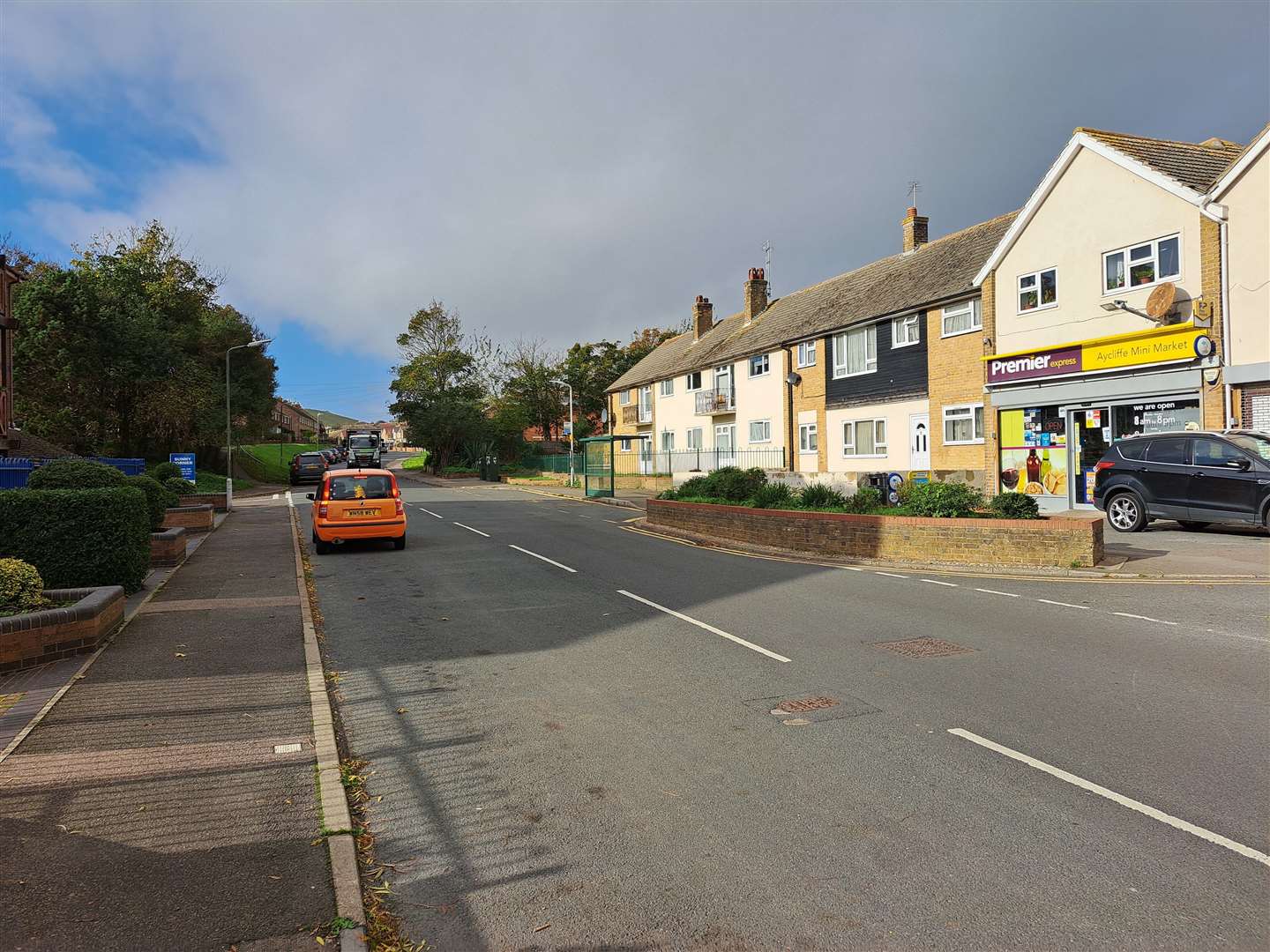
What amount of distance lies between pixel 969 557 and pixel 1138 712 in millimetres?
7740

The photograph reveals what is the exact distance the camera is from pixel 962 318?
24688 millimetres

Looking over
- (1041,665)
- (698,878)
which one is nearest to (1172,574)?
(1041,665)

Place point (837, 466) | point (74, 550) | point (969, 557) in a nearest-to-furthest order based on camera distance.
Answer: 1. point (74, 550)
2. point (969, 557)
3. point (837, 466)

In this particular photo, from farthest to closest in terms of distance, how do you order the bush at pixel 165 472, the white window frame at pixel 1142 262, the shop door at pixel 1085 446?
the bush at pixel 165 472 < the shop door at pixel 1085 446 < the white window frame at pixel 1142 262

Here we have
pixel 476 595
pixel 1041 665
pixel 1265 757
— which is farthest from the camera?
pixel 476 595

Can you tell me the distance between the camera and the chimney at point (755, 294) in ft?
137

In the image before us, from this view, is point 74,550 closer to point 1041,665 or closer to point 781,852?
point 781,852

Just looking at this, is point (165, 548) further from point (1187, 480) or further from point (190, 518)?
point (1187, 480)

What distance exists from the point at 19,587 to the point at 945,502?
42.1ft

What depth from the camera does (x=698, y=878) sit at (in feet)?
→ 12.0

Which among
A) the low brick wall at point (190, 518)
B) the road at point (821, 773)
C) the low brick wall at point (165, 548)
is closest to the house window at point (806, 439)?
the low brick wall at point (190, 518)

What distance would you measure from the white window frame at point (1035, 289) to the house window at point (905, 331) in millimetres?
4267

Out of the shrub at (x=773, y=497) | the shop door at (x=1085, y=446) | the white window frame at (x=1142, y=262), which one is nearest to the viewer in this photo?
the shrub at (x=773, y=497)

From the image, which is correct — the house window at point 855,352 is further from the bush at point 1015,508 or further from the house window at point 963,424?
the bush at point 1015,508
